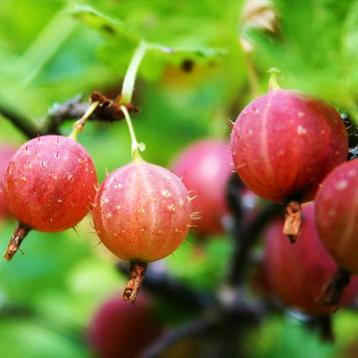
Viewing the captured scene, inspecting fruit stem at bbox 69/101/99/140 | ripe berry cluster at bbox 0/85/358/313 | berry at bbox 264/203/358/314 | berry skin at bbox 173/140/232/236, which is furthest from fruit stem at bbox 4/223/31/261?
berry skin at bbox 173/140/232/236

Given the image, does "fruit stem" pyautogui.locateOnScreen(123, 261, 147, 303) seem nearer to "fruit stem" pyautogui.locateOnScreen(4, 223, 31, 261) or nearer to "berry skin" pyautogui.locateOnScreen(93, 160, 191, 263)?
"berry skin" pyautogui.locateOnScreen(93, 160, 191, 263)

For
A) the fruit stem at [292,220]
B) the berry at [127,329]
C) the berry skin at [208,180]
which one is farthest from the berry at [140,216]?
the berry at [127,329]

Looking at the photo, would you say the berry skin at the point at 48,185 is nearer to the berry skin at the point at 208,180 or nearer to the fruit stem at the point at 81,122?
the fruit stem at the point at 81,122

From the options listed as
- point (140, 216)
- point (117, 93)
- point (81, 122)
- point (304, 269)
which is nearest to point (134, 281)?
point (140, 216)

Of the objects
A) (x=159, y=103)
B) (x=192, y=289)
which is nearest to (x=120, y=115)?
(x=192, y=289)

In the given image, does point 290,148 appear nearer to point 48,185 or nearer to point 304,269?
point 48,185

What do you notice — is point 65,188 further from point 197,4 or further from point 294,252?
point 197,4
